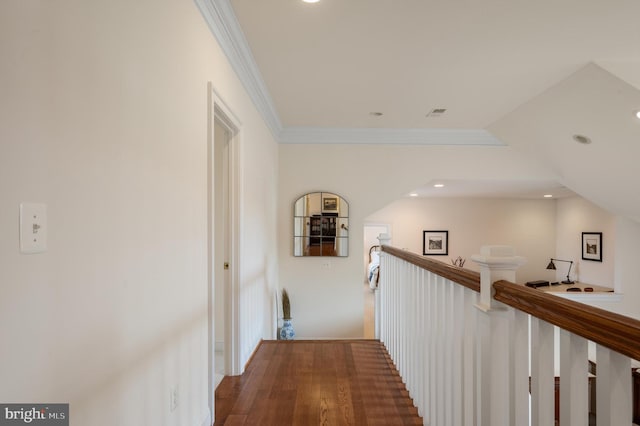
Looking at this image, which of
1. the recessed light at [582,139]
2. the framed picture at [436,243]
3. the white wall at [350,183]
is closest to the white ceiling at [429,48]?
the recessed light at [582,139]

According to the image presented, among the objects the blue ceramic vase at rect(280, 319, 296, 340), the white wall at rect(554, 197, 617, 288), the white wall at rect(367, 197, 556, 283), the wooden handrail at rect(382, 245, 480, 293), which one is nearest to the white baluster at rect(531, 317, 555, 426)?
the wooden handrail at rect(382, 245, 480, 293)

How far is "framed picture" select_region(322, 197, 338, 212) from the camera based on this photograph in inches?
195

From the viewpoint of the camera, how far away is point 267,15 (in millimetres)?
2227

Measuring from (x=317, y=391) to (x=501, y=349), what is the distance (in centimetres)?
172

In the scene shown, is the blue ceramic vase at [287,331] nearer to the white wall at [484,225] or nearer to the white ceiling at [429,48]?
the white ceiling at [429,48]

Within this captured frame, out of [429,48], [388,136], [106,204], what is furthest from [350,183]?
[106,204]

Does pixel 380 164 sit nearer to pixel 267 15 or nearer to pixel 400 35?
pixel 400 35

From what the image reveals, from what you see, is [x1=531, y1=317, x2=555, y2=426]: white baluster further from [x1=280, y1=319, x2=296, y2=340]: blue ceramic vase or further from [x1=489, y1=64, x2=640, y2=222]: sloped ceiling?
[x1=280, y1=319, x2=296, y2=340]: blue ceramic vase

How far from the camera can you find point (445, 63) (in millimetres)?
2871

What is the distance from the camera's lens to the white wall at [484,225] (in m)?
7.70

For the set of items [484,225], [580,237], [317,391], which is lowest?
[317,391]

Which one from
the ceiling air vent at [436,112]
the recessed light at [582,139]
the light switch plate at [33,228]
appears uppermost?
the ceiling air vent at [436,112]

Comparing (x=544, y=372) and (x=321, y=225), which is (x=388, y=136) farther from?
(x=544, y=372)

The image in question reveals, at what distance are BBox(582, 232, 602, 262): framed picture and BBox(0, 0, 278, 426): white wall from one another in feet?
24.1
